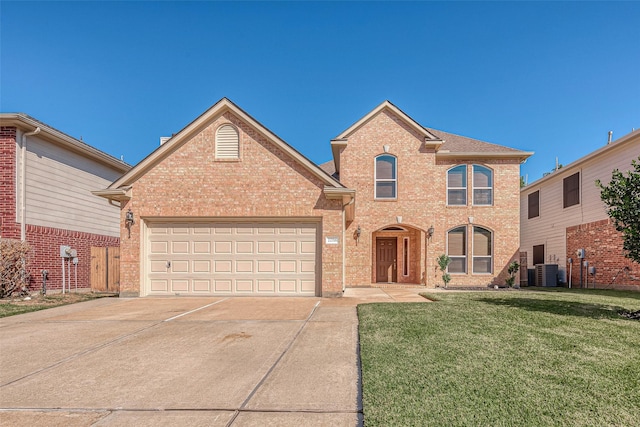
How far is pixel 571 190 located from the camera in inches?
702

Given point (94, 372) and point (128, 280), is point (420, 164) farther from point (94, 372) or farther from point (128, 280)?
point (94, 372)

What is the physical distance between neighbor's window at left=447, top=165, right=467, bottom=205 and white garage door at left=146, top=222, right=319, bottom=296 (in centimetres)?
810

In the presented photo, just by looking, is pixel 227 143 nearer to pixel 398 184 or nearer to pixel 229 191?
pixel 229 191

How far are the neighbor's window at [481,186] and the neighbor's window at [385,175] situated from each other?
13.2 feet

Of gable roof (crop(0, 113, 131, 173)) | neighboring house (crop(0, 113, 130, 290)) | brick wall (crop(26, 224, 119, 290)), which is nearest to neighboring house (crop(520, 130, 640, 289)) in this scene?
neighboring house (crop(0, 113, 130, 290))

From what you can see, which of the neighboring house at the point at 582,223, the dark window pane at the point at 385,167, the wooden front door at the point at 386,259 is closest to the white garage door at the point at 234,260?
the dark window pane at the point at 385,167

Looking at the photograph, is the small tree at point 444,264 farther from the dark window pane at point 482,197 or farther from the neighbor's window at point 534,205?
the neighbor's window at point 534,205

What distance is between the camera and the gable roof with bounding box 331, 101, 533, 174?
1443cm

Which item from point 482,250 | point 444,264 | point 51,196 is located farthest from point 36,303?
point 482,250

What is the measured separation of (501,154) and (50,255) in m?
18.5

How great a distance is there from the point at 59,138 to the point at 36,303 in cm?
643

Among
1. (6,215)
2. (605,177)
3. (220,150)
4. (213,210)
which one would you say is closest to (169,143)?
(220,150)

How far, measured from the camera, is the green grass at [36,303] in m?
8.64

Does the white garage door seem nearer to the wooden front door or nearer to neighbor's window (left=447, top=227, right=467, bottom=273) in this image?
the wooden front door
